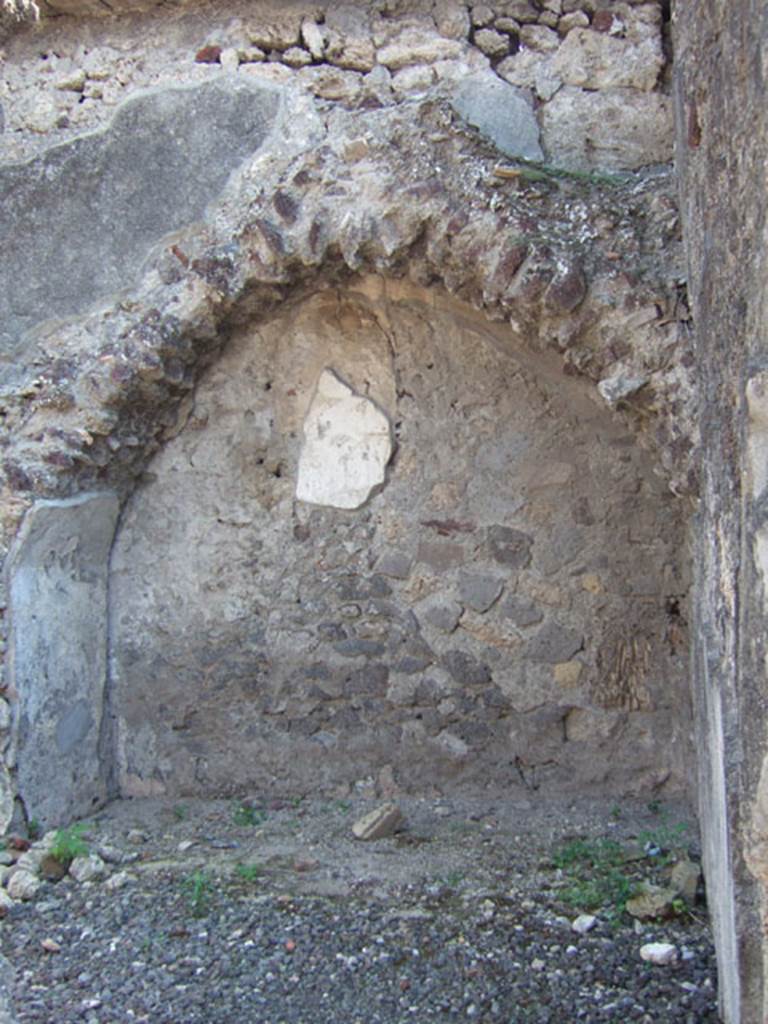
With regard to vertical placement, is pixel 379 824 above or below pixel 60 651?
below

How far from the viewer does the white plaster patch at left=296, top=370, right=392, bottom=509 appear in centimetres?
402

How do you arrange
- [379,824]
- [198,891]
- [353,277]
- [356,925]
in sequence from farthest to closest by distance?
[353,277] < [379,824] < [198,891] < [356,925]

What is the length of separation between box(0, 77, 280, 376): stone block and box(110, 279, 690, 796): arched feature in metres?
0.52

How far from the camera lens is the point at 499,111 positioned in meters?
3.68

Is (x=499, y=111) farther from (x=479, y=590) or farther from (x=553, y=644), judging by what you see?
(x=553, y=644)

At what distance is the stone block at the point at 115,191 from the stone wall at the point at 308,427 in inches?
0.5

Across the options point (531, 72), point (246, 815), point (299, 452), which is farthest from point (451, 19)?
point (246, 815)

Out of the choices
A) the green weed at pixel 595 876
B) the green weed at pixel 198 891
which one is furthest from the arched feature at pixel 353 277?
the green weed at pixel 198 891

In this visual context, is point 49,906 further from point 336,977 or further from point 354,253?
point 354,253

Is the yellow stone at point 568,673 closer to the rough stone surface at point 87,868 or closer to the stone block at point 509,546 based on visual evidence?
the stone block at point 509,546

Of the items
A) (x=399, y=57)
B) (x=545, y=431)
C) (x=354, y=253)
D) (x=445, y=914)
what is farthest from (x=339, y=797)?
(x=399, y=57)

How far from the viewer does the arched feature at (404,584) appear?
383 centimetres

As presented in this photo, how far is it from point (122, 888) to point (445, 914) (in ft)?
3.45

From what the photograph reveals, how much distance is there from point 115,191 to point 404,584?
1.79 metres
